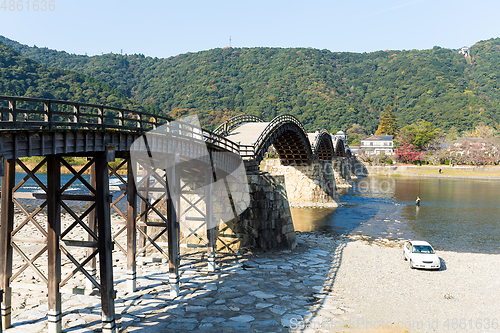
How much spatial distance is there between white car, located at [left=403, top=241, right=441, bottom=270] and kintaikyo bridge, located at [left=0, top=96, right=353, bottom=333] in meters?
6.87

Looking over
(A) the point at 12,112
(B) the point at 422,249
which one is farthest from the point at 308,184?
(A) the point at 12,112

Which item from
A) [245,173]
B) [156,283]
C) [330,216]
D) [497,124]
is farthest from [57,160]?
[497,124]

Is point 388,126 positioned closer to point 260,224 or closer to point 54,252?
point 260,224

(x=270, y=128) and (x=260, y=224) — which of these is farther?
(x=270, y=128)

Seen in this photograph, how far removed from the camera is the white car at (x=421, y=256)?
18.1 m

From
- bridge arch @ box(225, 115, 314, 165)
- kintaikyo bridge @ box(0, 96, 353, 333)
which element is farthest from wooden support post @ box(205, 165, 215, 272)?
bridge arch @ box(225, 115, 314, 165)

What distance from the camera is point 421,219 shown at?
35.9 meters

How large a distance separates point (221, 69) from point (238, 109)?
61.8 meters

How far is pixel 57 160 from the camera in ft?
32.1

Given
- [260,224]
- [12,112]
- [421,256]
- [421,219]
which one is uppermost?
[12,112]

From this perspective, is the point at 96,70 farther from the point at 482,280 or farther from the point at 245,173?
the point at 482,280

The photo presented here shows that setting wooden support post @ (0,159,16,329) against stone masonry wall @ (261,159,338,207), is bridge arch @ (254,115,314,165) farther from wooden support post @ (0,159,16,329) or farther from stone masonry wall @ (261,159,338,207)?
wooden support post @ (0,159,16,329)

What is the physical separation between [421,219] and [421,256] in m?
19.5

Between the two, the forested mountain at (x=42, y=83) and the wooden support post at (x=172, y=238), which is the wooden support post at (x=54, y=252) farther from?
the forested mountain at (x=42, y=83)
